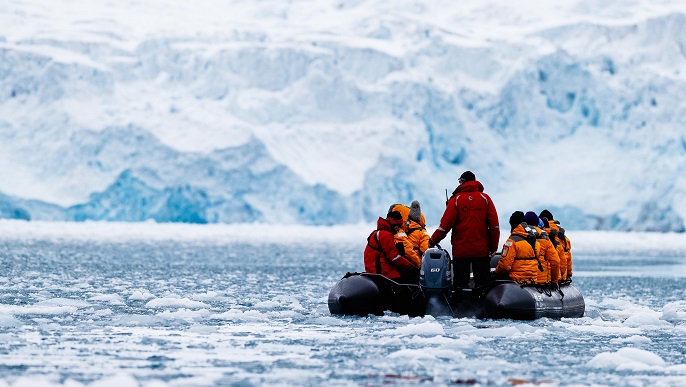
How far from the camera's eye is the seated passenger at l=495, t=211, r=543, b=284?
10.8 m

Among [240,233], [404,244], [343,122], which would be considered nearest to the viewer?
[404,244]

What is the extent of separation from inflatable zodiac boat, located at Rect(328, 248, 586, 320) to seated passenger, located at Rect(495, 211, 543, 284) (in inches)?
5.1

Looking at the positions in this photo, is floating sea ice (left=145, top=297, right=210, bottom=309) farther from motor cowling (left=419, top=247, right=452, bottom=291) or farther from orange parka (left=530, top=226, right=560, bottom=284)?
orange parka (left=530, top=226, right=560, bottom=284)

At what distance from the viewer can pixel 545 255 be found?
11086 mm

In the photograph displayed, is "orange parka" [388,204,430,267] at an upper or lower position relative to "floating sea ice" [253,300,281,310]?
upper

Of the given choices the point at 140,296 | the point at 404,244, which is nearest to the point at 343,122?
the point at 140,296

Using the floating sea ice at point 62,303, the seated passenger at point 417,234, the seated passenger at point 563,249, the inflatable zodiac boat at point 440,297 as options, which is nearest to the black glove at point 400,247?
the seated passenger at point 417,234

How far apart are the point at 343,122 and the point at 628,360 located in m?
39.1

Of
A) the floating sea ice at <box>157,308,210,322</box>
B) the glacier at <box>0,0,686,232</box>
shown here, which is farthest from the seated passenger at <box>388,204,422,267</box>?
the glacier at <box>0,0,686,232</box>

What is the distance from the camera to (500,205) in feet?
157

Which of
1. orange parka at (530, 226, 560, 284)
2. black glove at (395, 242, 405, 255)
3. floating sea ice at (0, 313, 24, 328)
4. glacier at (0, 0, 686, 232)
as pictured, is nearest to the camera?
floating sea ice at (0, 313, 24, 328)

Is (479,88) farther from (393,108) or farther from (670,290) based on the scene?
(670,290)

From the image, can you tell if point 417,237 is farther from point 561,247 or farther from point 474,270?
point 561,247

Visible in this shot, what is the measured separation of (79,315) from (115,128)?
3270 centimetres
